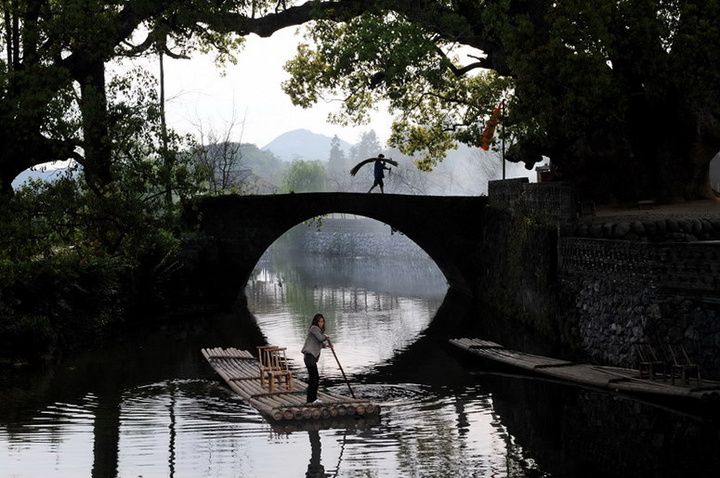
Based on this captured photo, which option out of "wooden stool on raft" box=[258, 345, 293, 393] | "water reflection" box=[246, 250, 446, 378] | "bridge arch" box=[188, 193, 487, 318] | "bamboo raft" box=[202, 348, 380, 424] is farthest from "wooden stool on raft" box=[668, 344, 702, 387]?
"bridge arch" box=[188, 193, 487, 318]

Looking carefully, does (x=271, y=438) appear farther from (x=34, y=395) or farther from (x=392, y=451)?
(x=34, y=395)

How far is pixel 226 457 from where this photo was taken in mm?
14117

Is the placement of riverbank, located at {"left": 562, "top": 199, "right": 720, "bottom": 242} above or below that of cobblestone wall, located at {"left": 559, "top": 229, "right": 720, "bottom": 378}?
above

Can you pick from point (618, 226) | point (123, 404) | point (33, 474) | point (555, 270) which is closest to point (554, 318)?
point (555, 270)

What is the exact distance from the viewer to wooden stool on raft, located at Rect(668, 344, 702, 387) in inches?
676

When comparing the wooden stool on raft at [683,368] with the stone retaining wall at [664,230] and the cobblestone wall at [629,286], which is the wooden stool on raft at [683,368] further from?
the stone retaining wall at [664,230]

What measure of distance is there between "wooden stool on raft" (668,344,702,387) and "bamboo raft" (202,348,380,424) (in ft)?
17.4

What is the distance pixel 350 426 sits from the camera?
16.1 m

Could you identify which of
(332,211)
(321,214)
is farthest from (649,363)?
(321,214)

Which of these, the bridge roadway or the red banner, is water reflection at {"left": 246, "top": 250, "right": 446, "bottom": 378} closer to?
the bridge roadway

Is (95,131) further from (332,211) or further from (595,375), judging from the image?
(595,375)

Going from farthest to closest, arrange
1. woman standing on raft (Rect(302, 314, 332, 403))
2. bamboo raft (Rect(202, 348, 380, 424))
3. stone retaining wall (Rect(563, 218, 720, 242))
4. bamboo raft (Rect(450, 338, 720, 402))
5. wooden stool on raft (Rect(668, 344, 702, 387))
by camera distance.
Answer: stone retaining wall (Rect(563, 218, 720, 242)) → wooden stool on raft (Rect(668, 344, 702, 387)) → woman standing on raft (Rect(302, 314, 332, 403)) → bamboo raft (Rect(450, 338, 720, 402)) → bamboo raft (Rect(202, 348, 380, 424))

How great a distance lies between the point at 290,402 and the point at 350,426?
4.74 ft

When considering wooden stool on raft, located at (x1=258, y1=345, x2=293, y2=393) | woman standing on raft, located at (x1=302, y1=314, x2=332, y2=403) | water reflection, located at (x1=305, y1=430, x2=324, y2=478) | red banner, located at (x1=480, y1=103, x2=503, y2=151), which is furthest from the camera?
red banner, located at (x1=480, y1=103, x2=503, y2=151)
